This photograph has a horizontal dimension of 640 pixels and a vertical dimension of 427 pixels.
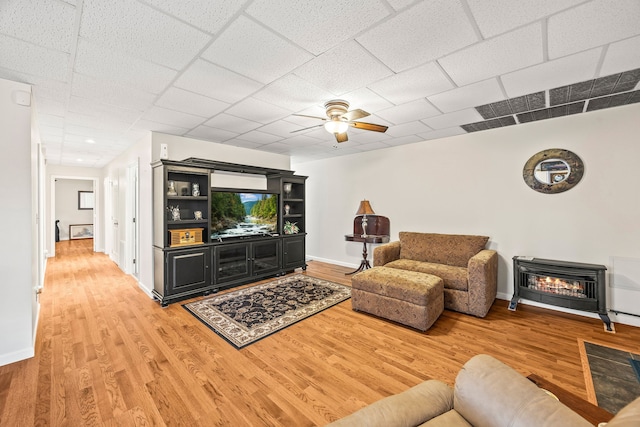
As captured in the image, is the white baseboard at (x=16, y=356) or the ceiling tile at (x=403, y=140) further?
the ceiling tile at (x=403, y=140)

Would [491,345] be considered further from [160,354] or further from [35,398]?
[35,398]

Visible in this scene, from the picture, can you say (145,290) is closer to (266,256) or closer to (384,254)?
(266,256)

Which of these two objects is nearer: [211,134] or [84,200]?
[211,134]

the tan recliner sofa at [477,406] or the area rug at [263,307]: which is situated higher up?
the tan recliner sofa at [477,406]

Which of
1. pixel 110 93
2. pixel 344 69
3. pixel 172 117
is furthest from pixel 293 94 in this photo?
pixel 110 93

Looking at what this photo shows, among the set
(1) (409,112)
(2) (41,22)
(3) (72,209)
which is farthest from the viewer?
(3) (72,209)

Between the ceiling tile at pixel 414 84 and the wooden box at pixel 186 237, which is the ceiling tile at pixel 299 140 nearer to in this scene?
the ceiling tile at pixel 414 84

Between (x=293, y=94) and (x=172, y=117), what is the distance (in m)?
1.74

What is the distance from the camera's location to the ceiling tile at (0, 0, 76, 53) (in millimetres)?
1528

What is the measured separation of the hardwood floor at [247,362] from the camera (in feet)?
5.90

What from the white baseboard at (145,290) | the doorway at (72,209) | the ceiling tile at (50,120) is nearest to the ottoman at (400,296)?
the white baseboard at (145,290)

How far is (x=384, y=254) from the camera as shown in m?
4.13

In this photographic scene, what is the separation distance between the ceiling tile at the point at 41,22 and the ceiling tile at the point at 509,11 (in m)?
2.43

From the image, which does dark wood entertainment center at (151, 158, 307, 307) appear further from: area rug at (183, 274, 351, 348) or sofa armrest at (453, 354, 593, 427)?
sofa armrest at (453, 354, 593, 427)
